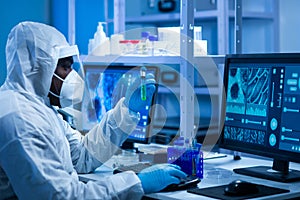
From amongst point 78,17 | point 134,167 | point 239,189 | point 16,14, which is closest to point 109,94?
point 134,167

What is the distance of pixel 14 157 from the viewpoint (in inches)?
69.2

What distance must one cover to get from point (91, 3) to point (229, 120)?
1844 millimetres

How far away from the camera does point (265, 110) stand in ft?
6.98

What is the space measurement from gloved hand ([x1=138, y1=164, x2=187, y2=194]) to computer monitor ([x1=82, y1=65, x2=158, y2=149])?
Answer: 588 mm

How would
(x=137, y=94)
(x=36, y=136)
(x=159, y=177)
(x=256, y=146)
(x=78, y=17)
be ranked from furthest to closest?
1. (x=78, y=17)
2. (x=137, y=94)
3. (x=256, y=146)
4. (x=159, y=177)
5. (x=36, y=136)

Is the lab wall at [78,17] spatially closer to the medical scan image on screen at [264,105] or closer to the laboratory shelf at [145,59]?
the laboratory shelf at [145,59]

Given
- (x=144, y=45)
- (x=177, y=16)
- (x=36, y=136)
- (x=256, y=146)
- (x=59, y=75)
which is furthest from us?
(x=177, y=16)

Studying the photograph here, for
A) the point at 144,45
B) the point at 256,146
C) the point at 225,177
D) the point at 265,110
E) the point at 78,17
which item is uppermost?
the point at 78,17

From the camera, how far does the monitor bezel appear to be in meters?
2.04

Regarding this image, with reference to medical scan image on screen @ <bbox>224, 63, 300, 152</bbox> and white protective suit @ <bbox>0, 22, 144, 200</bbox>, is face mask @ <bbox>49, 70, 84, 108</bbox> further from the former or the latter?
medical scan image on screen @ <bbox>224, 63, 300, 152</bbox>

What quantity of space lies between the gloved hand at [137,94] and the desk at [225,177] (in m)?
0.35

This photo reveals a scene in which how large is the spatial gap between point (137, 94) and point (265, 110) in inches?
21.1

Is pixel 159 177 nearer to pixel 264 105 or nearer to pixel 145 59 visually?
pixel 264 105

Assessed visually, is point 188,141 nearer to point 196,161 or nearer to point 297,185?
point 196,161
